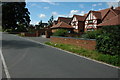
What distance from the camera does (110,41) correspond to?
396 inches

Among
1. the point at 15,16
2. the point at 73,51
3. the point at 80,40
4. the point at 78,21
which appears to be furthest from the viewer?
the point at 15,16

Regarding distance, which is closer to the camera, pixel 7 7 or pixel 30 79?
pixel 30 79

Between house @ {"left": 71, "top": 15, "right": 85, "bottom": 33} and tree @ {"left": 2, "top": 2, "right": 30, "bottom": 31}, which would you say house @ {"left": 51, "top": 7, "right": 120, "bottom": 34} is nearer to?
house @ {"left": 71, "top": 15, "right": 85, "bottom": 33}

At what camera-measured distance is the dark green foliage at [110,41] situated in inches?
379

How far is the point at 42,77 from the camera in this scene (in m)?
5.90

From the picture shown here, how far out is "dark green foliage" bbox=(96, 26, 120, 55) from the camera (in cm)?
963

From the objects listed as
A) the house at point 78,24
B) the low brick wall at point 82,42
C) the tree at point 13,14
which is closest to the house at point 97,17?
the house at point 78,24

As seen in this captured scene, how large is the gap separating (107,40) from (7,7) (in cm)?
3648

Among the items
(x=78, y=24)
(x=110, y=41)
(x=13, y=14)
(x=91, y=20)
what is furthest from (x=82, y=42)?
(x=13, y=14)

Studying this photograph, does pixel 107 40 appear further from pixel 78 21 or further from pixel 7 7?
pixel 7 7

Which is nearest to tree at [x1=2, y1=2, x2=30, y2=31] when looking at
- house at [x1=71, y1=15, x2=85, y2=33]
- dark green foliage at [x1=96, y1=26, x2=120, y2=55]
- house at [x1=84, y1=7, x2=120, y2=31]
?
house at [x1=71, y1=15, x2=85, y2=33]

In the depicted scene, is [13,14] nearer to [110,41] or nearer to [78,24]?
[78,24]

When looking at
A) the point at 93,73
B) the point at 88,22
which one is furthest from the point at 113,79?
the point at 88,22

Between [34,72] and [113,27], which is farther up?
[113,27]
